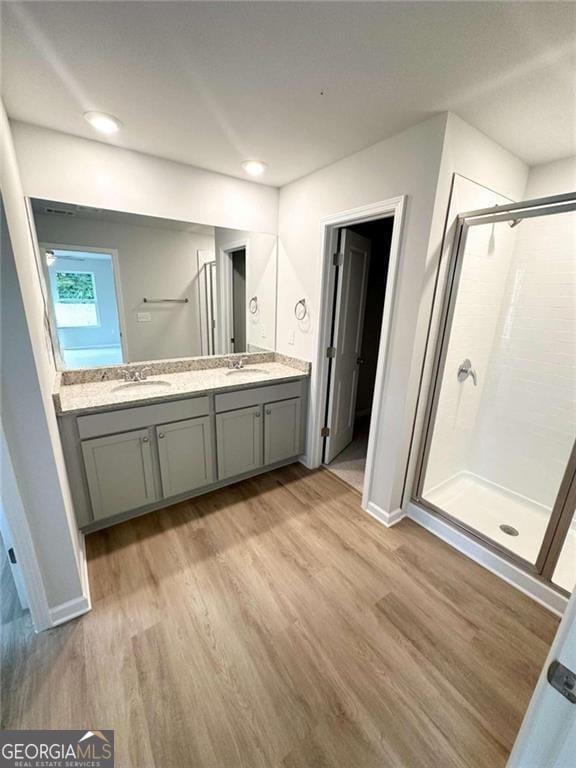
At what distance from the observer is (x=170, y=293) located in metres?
2.51

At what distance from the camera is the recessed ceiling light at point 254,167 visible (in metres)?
2.20

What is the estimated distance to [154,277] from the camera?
7.97 ft

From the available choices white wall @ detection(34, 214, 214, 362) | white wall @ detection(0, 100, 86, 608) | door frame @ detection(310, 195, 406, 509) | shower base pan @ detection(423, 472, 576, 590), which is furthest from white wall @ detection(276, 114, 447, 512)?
white wall @ detection(0, 100, 86, 608)

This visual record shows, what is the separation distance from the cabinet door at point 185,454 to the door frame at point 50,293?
70cm

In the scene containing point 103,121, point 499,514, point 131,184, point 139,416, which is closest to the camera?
point 103,121

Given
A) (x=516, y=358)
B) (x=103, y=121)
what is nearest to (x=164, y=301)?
(x=103, y=121)

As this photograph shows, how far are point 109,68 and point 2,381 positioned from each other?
1.35 meters

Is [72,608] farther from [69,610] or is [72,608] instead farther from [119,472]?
[119,472]

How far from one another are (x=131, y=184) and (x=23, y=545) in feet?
7.10

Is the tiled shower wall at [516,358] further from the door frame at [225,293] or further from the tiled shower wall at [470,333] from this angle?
the door frame at [225,293]

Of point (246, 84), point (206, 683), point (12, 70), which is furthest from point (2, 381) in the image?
point (246, 84)

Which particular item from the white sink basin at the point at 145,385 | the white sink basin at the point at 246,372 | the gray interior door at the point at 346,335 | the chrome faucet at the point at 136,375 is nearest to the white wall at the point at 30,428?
the white sink basin at the point at 145,385

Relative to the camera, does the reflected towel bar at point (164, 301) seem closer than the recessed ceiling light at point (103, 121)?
No

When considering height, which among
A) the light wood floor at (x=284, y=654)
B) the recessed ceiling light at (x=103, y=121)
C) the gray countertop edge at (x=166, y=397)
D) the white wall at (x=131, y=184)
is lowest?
the light wood floor at (x=284, y=654)
